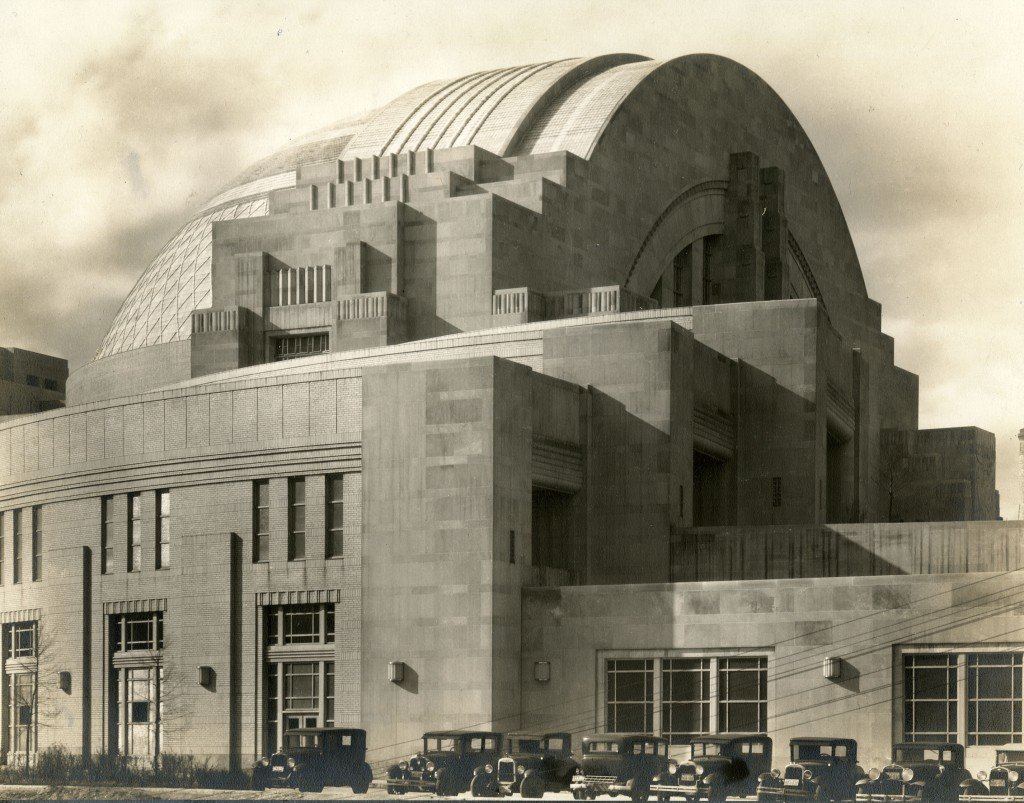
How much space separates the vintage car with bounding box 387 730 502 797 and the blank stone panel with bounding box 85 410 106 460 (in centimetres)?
2104

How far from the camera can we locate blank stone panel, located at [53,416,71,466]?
65.9 meters

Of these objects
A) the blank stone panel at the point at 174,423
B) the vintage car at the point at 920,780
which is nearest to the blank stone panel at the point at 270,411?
the blank stone panel at the point at 174,423

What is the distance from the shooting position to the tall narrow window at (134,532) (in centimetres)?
6369

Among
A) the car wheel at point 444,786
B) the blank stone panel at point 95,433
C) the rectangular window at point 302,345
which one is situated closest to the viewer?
the car wheel at point 444,786

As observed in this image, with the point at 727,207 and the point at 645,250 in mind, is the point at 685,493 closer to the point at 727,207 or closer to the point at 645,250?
the point at 645,250

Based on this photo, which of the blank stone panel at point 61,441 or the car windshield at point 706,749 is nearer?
the car windshield at point 706,749

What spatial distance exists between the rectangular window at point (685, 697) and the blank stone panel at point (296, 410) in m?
14.3

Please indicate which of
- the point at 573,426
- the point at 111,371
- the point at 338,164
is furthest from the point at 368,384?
the point at 111,371

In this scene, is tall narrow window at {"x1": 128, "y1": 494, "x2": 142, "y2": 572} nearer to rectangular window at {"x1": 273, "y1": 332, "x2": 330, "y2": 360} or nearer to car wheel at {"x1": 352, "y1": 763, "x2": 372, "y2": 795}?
rectangular window at {"x1": 273, "y1": 332, "x2": 330, "y2": 360}

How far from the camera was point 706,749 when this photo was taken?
46062mm

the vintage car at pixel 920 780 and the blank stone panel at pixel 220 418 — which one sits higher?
the blank stone panel at pixel 220 418

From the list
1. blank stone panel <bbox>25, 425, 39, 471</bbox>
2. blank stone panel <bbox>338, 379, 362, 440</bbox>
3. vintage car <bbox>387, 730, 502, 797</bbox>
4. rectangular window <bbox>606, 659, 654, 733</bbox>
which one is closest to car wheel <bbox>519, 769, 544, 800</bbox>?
vintage car <bbox>387, 730, 502, 797</bbox>

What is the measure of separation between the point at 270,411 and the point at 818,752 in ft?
75.4

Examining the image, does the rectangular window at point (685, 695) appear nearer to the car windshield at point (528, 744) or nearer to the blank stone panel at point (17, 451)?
the car windshield at point (528, 744)
